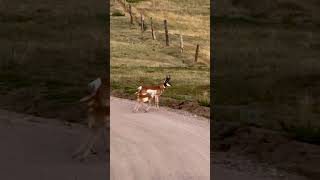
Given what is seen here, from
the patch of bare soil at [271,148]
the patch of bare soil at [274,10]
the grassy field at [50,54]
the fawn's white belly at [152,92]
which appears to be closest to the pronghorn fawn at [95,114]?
the patch of bare soil at [271,148]

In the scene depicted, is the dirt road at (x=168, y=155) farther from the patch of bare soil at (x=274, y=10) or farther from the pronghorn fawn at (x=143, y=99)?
the patch of bare soil at (x=274, y=10)

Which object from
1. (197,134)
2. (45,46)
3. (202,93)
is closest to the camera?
(197,134)

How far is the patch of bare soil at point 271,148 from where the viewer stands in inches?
830

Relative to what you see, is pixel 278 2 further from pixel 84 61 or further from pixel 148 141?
pixel 148 141

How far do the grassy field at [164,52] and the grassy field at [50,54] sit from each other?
1.77 m

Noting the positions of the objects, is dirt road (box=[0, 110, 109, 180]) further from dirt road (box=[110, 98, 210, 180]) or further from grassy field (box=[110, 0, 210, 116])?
grassy field (box=[110, 0, 210, 116])

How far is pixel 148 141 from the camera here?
2031 cm

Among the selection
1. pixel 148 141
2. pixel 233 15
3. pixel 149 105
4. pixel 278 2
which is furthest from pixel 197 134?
pixel 278 2

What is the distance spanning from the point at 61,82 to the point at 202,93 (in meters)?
7.33

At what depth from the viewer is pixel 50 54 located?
147 ft

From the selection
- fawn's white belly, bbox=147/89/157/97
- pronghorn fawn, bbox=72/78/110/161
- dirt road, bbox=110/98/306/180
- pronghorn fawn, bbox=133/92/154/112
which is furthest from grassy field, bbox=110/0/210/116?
pronghorn fawn, bbox=72/78/110/161

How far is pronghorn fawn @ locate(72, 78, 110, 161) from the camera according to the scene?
16953 mm

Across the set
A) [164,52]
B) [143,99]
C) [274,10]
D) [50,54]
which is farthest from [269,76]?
[274,10]

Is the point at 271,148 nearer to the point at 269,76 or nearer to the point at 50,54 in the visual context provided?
the point at 269,76
